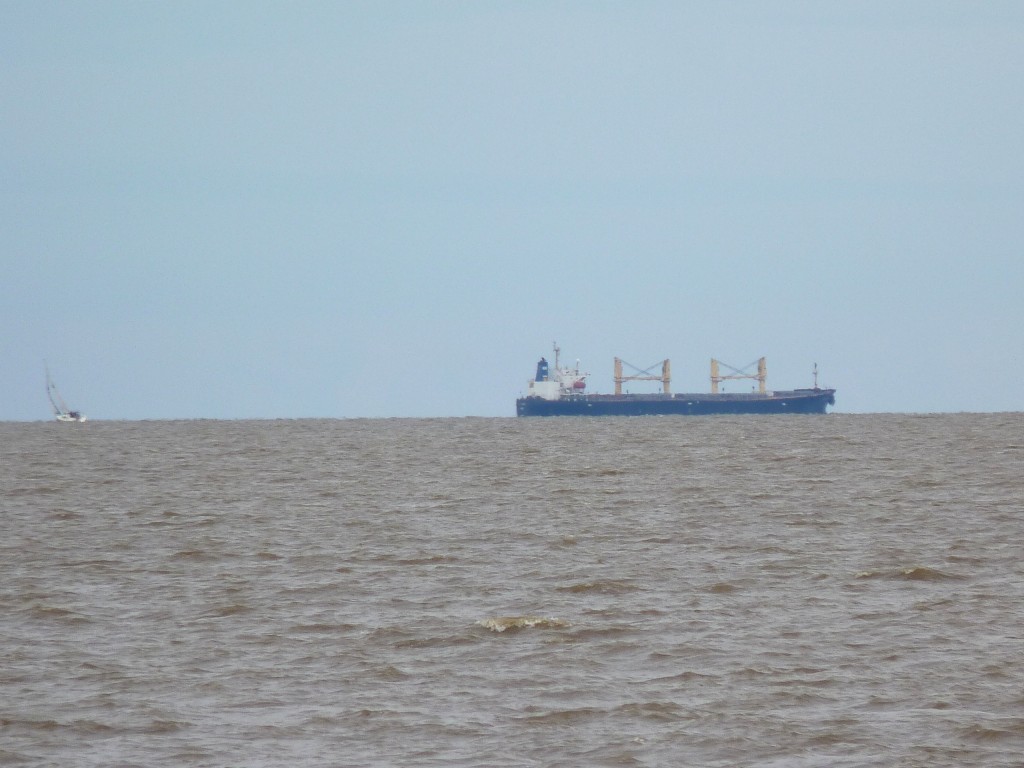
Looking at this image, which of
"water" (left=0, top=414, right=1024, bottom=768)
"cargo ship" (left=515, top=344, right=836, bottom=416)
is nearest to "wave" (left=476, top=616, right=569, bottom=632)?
"water" (left=0, top=414, right=1024, bottom=768)

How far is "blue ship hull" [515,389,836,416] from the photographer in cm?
14525

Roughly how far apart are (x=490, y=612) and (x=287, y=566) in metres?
5.45

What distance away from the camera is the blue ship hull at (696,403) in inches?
5719

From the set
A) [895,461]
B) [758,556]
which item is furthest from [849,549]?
[895,461]

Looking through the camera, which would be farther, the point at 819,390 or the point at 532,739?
the point at 819,390

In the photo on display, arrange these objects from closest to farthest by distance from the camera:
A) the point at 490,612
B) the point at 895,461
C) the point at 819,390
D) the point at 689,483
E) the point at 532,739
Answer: the point at 532,739, the point at 490,612, the point at 689,483, the point at 895,461, the point at 819,390

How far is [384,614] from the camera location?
52.6 ft

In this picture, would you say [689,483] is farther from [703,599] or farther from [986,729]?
[986,729]

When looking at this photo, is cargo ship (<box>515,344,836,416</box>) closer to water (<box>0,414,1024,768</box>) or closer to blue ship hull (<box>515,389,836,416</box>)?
blue ship hull (<box>515,389,836,416</box>)

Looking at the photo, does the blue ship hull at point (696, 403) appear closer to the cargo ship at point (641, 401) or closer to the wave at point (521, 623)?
the cargo ship at point (641, 401)

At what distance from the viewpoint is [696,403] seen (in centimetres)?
14612

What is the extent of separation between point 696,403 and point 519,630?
132792 mm

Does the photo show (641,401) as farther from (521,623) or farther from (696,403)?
(521,623)

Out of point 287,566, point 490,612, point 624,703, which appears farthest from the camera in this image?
point 287,566
